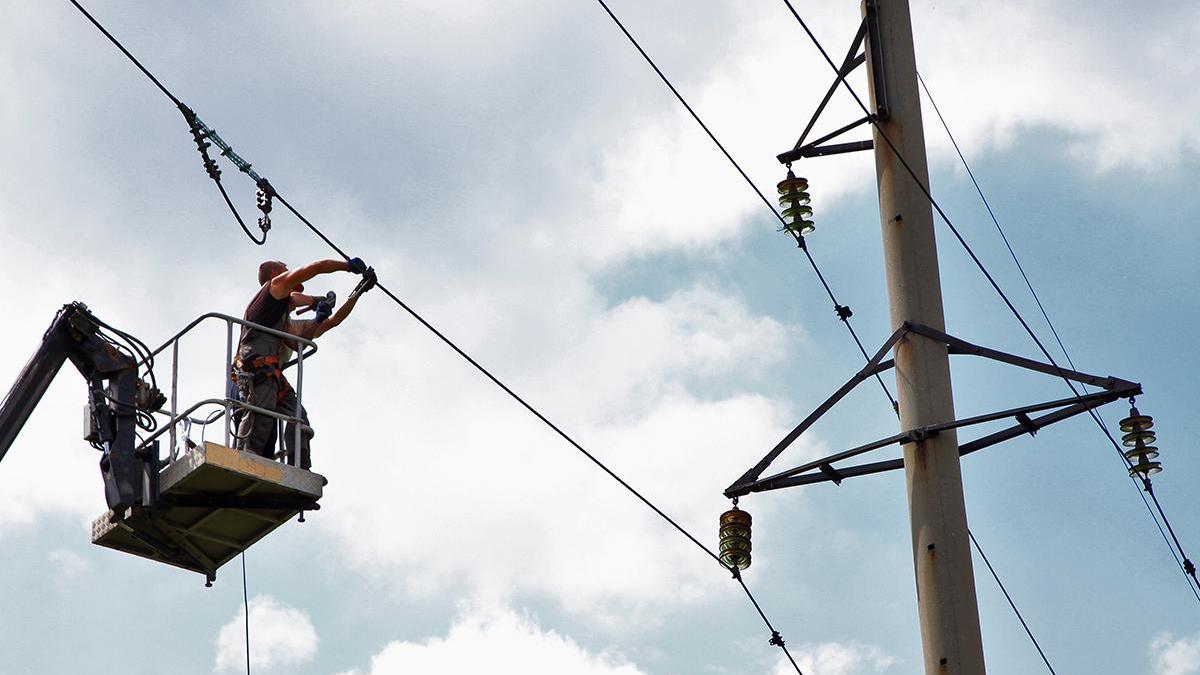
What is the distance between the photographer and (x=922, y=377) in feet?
37.7

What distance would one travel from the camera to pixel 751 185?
558 inches

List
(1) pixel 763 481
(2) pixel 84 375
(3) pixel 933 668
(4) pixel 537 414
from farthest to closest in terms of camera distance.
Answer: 1. (2) pixel 84 375
2. (4) pixel 537 414
3. (1) pixel 763 481
4. (3) pixel 933 668

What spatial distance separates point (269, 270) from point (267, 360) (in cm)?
101

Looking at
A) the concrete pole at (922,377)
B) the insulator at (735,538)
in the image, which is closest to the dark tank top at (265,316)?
the insulator at (735,538)

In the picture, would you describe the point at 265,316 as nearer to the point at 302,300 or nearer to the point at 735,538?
the point at 302,300

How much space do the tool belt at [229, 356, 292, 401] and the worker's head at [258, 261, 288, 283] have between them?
868 millimetres

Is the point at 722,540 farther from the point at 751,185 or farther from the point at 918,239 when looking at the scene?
the point at 751,185

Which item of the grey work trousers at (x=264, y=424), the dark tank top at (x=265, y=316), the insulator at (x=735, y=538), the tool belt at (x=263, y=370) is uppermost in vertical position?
the dark tank top at (x=265, y=316)

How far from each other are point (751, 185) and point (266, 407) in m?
4.66

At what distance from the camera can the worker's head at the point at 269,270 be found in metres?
13.7

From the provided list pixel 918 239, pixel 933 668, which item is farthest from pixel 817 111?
pixel 933 668

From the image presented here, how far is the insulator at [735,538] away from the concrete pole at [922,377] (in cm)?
127

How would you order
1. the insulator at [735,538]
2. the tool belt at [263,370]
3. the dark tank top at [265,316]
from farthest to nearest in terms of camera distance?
the dark tank top at [265,316], the tool belt at [263,370], the insulator at [735,538]

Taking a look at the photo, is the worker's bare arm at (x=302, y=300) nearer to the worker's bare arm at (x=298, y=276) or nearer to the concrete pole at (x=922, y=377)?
the worker's bare arm at (x=298, y=276)
